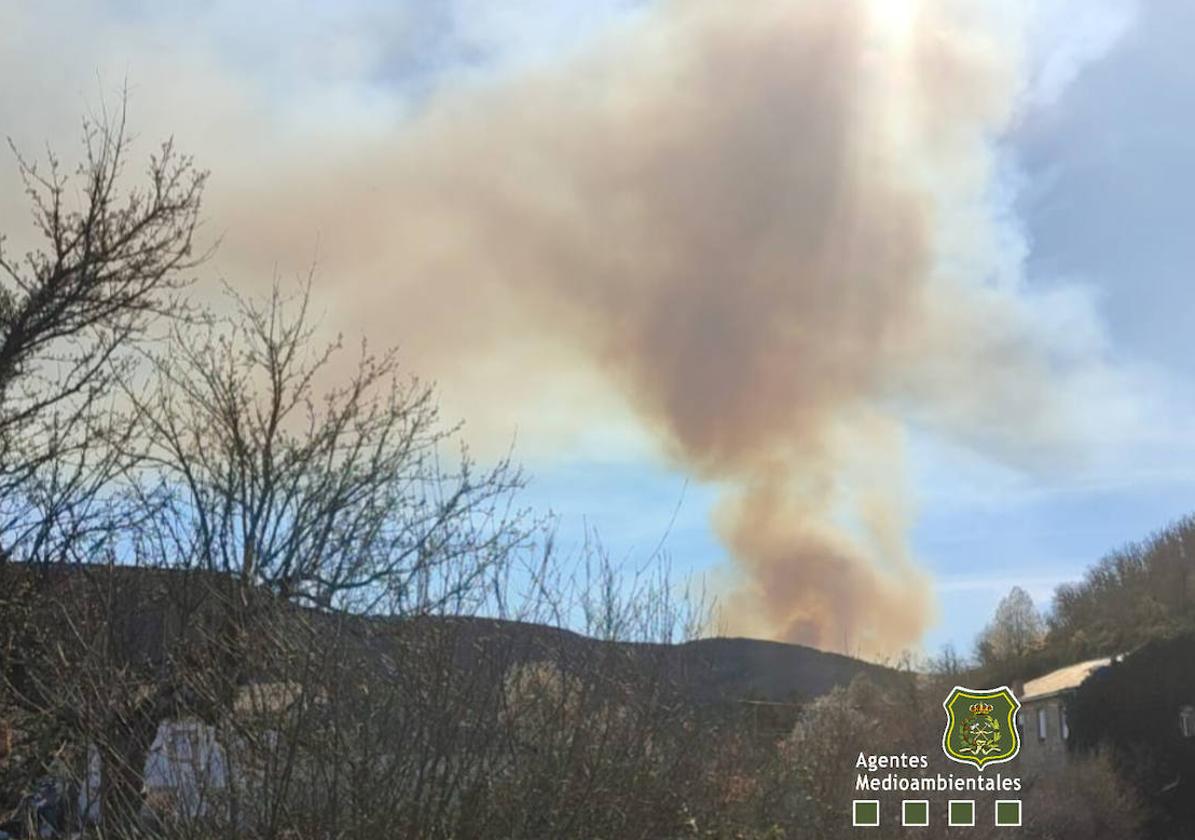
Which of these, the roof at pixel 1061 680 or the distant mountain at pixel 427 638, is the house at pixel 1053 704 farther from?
the distant mountain at pixel 427 638

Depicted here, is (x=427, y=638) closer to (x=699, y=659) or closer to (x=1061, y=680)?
(x=699, y=659)

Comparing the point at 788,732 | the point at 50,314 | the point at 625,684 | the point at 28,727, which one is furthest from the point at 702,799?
the point at 50,314

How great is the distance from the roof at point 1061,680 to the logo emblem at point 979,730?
17.8 m

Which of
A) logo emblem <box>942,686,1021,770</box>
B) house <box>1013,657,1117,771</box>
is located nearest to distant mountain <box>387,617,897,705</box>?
logo emblem <box>942,686,1021,770</box>

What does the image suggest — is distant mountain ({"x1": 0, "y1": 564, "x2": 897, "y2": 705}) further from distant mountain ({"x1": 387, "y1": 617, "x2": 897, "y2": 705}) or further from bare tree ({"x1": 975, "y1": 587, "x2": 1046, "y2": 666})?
bare tree ({"x1": 975, "y1": 587, "x2": 1046, "y2": 666})

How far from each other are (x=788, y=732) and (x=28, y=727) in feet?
19.2

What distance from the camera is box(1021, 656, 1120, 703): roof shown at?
2922cm

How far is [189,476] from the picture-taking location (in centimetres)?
991

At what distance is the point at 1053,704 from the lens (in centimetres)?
2792

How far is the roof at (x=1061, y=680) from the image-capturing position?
29216 mm

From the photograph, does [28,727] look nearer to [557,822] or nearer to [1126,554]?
[557,822]

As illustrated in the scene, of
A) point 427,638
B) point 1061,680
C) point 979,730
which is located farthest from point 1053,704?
point 427,638

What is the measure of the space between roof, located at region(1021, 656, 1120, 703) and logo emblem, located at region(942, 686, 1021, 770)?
1782 centimetres

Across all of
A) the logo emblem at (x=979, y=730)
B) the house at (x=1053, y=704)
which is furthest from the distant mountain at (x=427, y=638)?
the house at (x=1053, y=704)
